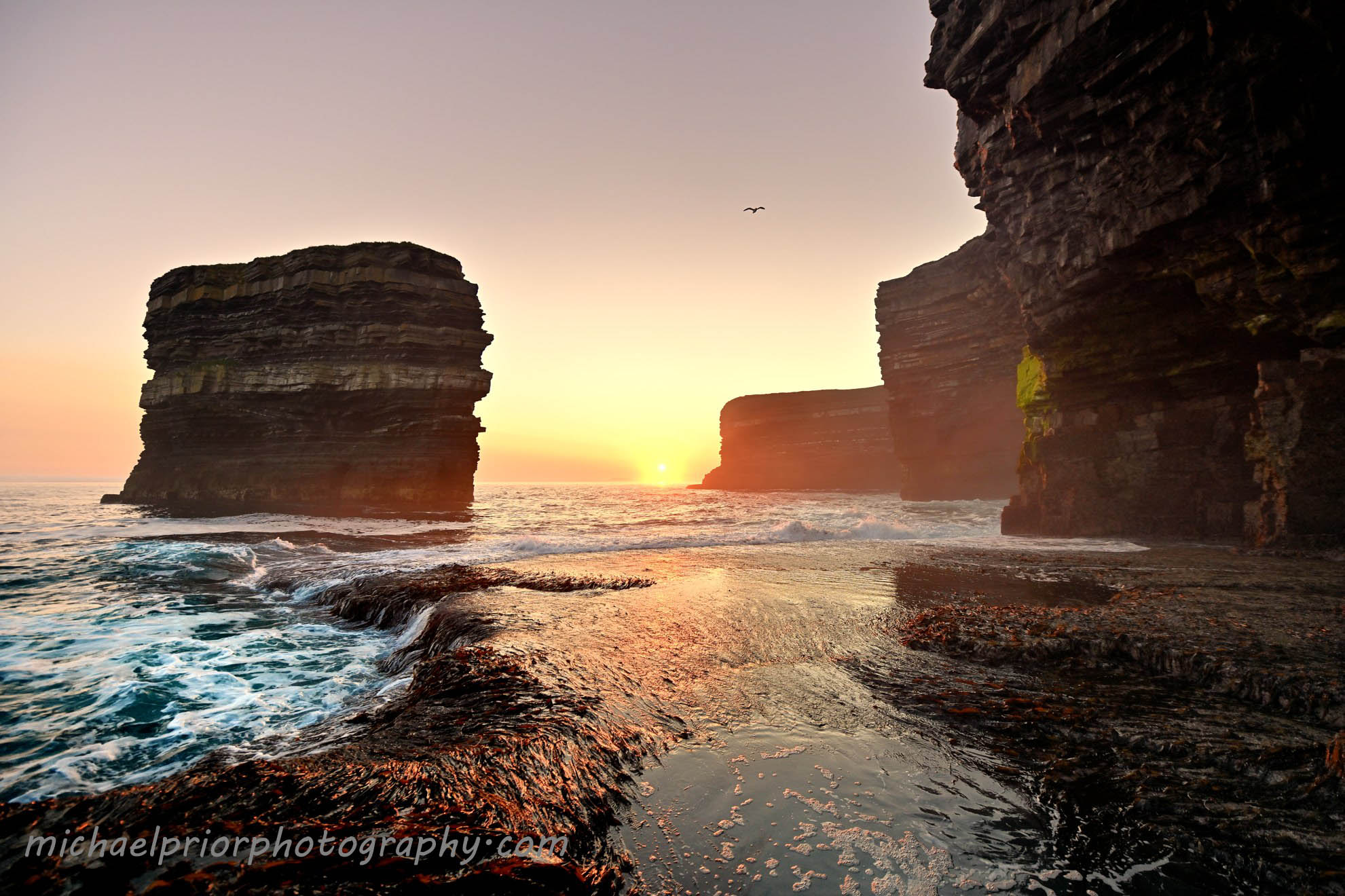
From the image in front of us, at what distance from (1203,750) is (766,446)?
85.6m

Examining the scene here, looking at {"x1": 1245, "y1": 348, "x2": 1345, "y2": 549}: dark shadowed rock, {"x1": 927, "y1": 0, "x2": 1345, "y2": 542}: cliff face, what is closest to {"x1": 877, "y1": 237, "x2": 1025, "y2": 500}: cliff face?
{"x1": 927, "y1": 0, "x2": 1345, "y2": 542}: cliff face

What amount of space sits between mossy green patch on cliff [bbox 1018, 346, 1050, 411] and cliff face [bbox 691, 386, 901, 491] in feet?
180

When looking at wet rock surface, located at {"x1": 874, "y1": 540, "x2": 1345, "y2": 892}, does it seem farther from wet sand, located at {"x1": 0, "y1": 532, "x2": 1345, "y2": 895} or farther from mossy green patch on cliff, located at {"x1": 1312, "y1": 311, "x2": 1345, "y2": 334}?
mossy green patch on cliff, located at {"x1": 1312, "y1": 311, "x2": 1345, "y2": 334}

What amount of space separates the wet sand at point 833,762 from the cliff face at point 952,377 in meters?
37.5

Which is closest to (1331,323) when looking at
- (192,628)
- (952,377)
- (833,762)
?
(833,762)

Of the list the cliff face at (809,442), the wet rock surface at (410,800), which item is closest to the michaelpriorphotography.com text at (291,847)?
the wet rock surface at (410,800)

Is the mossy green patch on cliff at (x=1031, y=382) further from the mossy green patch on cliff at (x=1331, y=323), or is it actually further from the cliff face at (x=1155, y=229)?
the mossy green patch on cliff at (x=1331, y=323)

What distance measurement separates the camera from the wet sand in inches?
100

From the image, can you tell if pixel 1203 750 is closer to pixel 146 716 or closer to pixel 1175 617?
pixel 1175 617

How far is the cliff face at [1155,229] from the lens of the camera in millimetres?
10539

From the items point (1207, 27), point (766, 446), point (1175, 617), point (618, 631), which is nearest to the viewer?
point (1175, 617)

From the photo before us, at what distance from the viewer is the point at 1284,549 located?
38.7 feet

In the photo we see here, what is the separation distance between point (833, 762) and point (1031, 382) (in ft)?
68.6

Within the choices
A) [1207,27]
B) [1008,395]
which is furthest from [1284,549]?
[1008,395]
